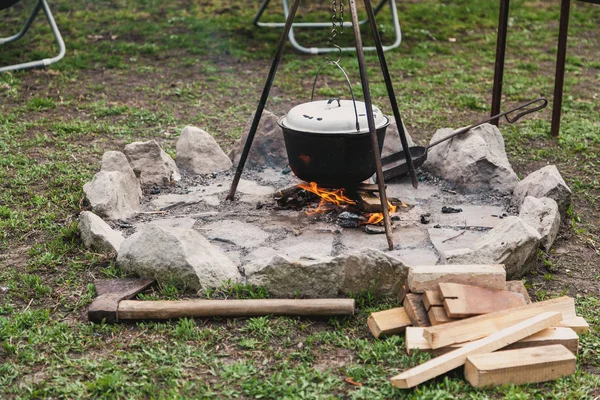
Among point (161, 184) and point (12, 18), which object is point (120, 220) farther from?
point (12, 18)

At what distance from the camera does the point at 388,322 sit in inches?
131

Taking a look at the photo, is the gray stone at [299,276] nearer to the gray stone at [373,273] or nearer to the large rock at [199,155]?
the gray stone at [373,273]

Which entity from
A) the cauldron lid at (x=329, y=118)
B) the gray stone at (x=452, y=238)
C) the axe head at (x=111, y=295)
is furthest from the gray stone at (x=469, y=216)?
the axe head at (x=111, y=295)

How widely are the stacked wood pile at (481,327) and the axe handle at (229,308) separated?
0.66 ft

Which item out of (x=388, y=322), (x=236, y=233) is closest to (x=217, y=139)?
(x=236, y=233)

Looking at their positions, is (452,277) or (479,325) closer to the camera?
(479,325)

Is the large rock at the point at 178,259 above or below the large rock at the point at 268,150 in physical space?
above

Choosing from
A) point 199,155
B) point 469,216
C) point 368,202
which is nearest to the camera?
point 368,202

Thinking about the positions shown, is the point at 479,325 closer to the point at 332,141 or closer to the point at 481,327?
the point at 481,327

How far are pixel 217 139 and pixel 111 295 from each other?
2.84 metres

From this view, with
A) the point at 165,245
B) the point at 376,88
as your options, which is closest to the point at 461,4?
the point at 376,88

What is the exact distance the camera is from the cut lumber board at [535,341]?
3.12 metres

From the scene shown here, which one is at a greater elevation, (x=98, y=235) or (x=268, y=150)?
(x=98, y=235)

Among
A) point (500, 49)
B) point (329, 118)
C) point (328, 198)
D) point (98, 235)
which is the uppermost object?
point (329, 118)
